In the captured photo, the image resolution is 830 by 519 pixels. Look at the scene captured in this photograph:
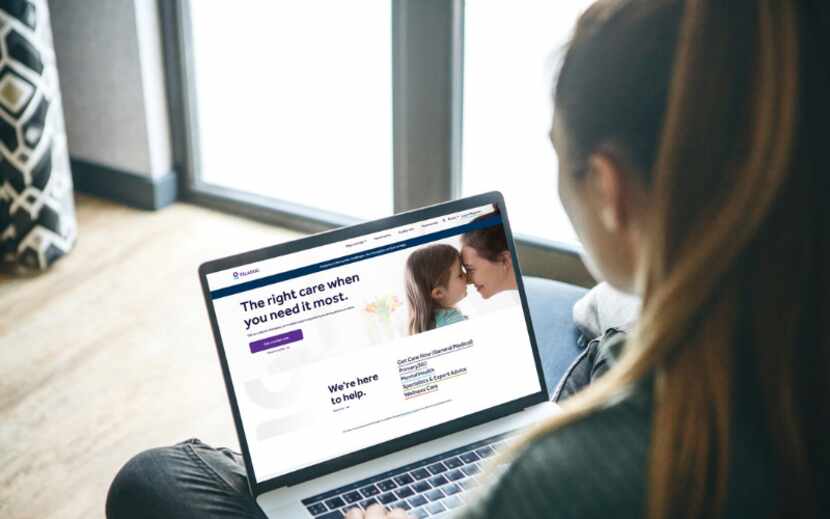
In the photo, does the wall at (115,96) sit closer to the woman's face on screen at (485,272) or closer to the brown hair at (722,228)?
the woman's face on screen at (485,272)

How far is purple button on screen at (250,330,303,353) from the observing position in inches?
41.8

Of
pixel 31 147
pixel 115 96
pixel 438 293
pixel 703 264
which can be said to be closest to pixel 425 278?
pixel 438 293

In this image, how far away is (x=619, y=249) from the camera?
2.27 feet

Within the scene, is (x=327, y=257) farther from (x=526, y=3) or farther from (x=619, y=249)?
(x=526, y=3)

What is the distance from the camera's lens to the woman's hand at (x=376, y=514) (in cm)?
92

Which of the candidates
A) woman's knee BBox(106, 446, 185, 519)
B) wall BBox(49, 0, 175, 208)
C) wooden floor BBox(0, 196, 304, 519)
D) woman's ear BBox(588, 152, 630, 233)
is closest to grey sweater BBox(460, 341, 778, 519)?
woman's ear BBox(588, 152, 630, 233)

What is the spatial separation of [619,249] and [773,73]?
0.18 meters

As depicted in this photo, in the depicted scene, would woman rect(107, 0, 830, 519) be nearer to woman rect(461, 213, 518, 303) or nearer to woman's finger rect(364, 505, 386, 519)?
woman's finger rect(364, 505, 386, 519)

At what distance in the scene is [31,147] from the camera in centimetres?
250

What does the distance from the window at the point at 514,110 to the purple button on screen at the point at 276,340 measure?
4.33 ft

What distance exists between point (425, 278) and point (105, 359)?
1.33 metres

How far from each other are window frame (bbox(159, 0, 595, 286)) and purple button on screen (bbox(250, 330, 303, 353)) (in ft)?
4.29

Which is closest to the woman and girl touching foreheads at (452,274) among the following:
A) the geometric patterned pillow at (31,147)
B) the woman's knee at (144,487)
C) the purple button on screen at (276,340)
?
the purple button on screen at (276,340)

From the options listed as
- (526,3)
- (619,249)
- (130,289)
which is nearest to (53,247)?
(130,289)
